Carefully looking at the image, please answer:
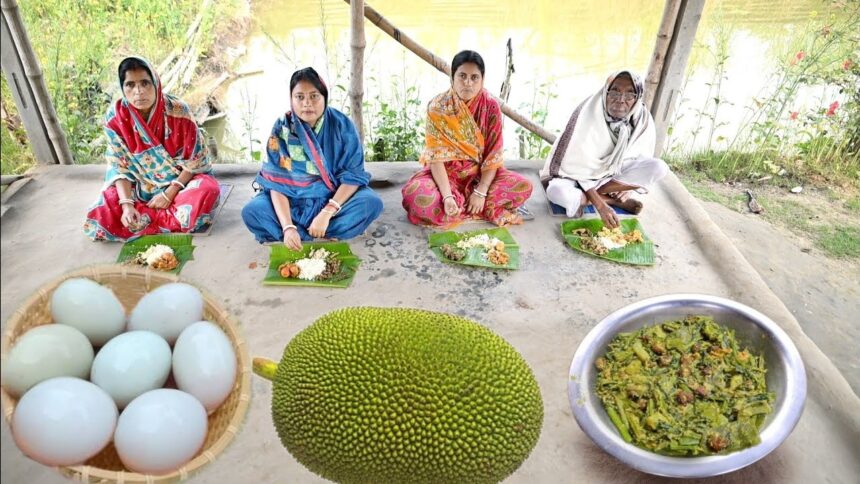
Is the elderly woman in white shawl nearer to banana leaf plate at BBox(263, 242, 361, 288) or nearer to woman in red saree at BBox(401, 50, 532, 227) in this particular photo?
woman in red saree at BBox(401, 50, 532, 227)

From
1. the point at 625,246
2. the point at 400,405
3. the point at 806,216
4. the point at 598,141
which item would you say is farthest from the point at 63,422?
the point at 806,216

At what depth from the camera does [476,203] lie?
2.93 m

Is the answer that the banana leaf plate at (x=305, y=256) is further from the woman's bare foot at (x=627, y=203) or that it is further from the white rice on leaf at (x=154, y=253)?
the woman's bare foot at (x=627, y=203)

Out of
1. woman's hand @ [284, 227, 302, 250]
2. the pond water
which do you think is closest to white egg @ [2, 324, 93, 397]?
woman's hand @ [284, 227, 302, 250]

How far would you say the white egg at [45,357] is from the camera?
79 cm

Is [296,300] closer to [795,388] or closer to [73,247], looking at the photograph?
[73,247]

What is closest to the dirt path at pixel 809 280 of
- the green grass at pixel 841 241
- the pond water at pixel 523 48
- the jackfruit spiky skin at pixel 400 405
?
the green grass at pixel 841 241

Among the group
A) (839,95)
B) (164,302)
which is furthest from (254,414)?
(839,95)

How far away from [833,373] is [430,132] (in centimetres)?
201

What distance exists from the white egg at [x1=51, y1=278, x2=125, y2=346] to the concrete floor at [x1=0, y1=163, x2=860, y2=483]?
0.68m

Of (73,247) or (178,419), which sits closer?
(178,419)

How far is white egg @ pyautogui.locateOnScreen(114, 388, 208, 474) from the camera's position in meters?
0.92

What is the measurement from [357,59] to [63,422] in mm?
2623

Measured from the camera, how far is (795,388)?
1654 millimetres
